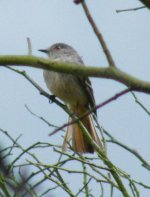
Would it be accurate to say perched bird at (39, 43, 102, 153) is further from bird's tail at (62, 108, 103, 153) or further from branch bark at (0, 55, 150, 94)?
branch bark at (0, 55, 150, 94)

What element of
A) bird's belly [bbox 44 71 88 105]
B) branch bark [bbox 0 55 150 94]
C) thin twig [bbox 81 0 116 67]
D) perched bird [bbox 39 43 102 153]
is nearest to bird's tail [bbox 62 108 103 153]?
perched bird [bbox 39 43 102 153]

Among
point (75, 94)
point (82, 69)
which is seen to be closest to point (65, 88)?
point (75, 94)

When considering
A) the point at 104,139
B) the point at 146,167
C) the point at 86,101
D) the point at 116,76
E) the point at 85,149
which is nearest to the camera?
the point at 116,76

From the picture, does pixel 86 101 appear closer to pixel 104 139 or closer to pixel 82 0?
pixel 104 139

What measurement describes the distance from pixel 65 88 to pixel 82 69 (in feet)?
14.0

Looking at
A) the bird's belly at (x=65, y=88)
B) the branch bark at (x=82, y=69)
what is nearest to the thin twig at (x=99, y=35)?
the branch bark at (x=82, y=69)

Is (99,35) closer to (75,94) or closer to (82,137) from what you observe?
(82,137)

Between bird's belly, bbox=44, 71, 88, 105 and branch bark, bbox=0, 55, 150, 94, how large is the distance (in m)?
3.97

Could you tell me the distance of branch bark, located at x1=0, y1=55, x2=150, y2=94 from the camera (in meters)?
1.92

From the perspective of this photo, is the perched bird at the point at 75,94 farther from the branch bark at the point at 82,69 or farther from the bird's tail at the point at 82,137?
the branch bark at the point at 82,69

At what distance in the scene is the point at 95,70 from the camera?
2.03 meters

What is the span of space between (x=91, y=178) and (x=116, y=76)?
5.90 ft

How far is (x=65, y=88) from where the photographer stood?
6.36 m

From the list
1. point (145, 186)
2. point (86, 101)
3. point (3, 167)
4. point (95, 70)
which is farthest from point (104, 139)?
point (86, 101)
